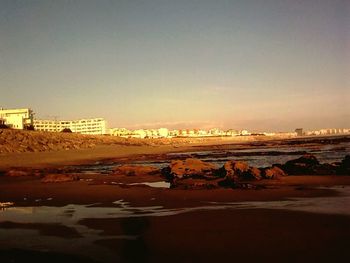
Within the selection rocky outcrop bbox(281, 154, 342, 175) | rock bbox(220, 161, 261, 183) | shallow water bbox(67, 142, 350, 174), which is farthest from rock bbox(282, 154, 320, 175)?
shallow water bbox(67, 142, 350, 174)

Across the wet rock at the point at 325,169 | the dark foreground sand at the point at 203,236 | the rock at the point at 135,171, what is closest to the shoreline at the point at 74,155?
the rock at the point at 135,171

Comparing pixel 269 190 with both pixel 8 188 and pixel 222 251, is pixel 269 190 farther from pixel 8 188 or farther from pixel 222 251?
pixel 8 188

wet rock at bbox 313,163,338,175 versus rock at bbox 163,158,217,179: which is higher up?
rock at bbox 163,158,217,179

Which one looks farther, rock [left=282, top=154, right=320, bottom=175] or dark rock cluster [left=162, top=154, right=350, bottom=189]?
rock [left=282, top=154, right=320, bottom=175]

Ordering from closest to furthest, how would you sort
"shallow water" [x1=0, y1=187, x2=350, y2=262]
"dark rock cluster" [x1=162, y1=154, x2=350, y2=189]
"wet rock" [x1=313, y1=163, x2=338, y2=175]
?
1. "shallow water" [x1=0, y1=187, x2=350, y2=262]
2. "dark rock cluster" [x1=162, y1=154, x2=350, y2=189]
3. "wet rock" [x1=313, y1=163, x2=338, y2=175]

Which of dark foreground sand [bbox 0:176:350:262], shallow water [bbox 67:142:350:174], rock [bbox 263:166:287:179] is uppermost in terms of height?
rock [bbox 263:166:287:179]

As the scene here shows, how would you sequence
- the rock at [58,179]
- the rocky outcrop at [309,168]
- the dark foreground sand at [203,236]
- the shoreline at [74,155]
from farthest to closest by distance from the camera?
1. the shoreline at [74,155]
2. the rocky outcrop at [309,168]
3. the rock at [58,179]
4. the dark foreground sand at [203,236]

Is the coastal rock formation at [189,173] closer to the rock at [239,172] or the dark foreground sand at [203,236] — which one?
the rock at [239,172]

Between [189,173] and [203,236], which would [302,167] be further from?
[203,236]

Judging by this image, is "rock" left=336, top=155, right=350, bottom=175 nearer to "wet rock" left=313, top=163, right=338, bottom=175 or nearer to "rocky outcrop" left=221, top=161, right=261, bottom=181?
"wet rock" left=313, top=163, right=338, bottom=175

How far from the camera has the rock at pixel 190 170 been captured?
62.7 feet

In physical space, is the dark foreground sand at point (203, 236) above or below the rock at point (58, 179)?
below

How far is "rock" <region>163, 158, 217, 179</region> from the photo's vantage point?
62.7 ft

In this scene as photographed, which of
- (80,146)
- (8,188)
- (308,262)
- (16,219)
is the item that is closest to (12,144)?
(80,146)
